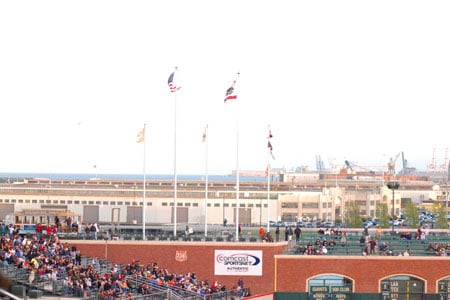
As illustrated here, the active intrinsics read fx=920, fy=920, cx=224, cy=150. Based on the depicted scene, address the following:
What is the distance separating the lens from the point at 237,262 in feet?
159

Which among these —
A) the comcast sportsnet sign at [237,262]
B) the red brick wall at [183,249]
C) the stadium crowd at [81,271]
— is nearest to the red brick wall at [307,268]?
the red brick wall at [183,249]

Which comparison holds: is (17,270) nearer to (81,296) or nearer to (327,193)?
(81,296)

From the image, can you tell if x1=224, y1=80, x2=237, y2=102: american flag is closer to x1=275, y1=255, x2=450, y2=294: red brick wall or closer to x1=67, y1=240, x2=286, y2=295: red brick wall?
x1=67, y1=240, x2=286, y2=295: red brick wall

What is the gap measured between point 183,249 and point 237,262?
2.96m

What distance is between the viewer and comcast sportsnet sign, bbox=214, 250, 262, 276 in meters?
48.3

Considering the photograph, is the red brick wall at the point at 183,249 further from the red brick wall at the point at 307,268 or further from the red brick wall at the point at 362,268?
the red brick wall at the point at 362,268

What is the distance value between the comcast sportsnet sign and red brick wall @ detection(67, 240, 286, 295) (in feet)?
0.73

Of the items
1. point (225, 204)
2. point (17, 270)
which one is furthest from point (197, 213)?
point (17, 270)

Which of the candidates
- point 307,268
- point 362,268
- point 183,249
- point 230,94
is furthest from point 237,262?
point 230,94

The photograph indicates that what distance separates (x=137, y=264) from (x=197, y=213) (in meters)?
35.6

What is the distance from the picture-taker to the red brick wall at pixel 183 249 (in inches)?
1901

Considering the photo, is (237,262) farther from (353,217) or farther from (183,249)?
(353,217)

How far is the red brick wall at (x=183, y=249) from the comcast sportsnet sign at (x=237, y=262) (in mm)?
221

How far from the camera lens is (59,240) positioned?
47.2 m
